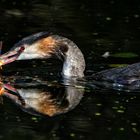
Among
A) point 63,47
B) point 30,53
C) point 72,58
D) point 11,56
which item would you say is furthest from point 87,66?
point 11,56

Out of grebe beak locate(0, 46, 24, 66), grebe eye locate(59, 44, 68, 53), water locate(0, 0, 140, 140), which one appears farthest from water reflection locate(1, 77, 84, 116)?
grebe eye locate(59, 44, 68, 53)

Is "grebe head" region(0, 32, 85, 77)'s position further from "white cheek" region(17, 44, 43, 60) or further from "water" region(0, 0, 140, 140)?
"water" region(0, 0, 140, 140)

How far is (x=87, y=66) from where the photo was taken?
1221 centimetres

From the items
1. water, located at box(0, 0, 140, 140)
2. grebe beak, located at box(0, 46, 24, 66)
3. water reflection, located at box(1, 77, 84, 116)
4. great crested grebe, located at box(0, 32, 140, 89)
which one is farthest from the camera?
grebe beak, located at box(0, 46, 24, 66)

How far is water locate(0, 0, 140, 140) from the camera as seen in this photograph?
8.76 m

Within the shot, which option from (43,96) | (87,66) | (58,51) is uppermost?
(58,51)

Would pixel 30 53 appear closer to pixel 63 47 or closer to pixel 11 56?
pixel 11 56

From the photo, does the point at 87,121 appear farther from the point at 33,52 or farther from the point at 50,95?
the point at 33,52

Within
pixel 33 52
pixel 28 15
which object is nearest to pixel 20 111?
pixel 33 52

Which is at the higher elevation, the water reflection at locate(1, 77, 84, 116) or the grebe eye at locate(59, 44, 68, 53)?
the grebe eye at locate(59, 44, 68, 53)

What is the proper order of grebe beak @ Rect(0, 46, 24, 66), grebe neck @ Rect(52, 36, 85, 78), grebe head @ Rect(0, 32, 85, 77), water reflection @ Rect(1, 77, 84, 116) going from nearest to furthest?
1. water reflection @ Rect(1, 77, 84, 116)
2. grebe beak @ Rect(0, 46, 24, 66)
3. grebe head @ Rect(0, 32, 85, 77)
4. grebe neck @ Rect(52, 36, 85, 78)

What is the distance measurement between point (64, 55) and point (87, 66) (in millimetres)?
816

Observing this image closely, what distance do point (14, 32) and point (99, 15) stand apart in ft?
8.80

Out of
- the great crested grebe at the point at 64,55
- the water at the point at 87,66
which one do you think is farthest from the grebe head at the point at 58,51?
the water at the point at 87,66
